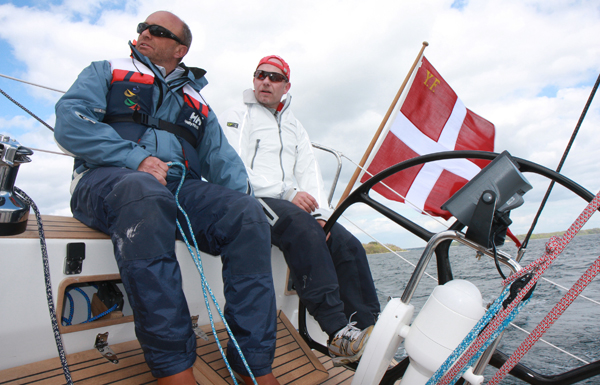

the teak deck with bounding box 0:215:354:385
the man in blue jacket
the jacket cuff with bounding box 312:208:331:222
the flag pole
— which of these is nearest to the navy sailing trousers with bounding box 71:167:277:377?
the man in blue jacket

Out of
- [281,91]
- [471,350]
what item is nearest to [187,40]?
[281,91]

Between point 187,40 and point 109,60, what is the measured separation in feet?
1.27

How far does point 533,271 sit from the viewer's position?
744 millimetres

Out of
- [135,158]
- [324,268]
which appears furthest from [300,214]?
[135,158]

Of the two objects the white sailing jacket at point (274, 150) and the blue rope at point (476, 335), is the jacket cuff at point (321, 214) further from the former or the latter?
the blue rope at point (476, 335)

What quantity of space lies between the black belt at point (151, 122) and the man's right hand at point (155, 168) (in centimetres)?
23

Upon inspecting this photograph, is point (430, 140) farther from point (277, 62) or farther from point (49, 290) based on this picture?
point (49, 290)

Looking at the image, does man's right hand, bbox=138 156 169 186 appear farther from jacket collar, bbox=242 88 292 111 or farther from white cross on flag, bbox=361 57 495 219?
white cross on flag, bbox=361 57 495 219

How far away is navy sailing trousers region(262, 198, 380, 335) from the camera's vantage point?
142 centimetres

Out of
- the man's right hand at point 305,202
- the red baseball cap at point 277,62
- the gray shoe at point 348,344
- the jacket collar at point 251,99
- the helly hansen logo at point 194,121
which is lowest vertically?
the gray shoe at point 348,344

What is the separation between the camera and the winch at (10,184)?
1021 millimetres

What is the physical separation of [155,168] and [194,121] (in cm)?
42

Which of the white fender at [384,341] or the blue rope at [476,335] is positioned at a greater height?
the blue rope at [476,335]

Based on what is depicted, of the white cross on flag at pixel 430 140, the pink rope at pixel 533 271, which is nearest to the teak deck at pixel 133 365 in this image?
the pink rope at pixel 533 271
